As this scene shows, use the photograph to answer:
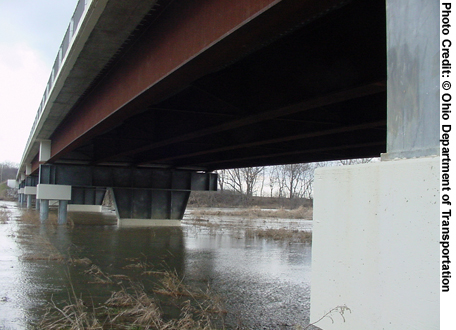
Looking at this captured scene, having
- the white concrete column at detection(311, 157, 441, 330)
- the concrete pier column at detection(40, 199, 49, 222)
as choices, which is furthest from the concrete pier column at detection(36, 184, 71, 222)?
the white concrete column at detection(311, 157, 441, 330)

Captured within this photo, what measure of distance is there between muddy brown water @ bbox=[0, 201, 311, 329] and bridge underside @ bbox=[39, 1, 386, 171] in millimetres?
3854

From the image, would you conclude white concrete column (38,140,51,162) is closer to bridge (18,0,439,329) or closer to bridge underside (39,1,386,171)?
bridge (18,0,439,329)

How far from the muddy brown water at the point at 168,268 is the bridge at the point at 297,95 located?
2299 millimetres

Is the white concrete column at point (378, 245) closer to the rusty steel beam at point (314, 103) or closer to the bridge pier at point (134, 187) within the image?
the rusty steel beam at point (314, 103)

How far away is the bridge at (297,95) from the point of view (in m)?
2.74

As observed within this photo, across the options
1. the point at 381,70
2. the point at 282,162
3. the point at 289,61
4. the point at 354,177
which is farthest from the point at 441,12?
the point at 282,162

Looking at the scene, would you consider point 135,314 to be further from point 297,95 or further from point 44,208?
point 44,208

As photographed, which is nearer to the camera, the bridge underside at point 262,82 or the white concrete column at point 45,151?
the bridge underside at point 262,82

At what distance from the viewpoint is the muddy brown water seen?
8188 mm

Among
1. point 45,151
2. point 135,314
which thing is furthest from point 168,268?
point 45,151

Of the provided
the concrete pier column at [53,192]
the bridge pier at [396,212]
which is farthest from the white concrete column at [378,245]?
the concrete pier column at [53,192]

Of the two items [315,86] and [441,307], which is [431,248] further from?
[315,86]

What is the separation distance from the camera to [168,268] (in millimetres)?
12852

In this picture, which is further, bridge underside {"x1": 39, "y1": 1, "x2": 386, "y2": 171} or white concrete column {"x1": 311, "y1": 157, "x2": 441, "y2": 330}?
bridge underside {"x1": 39, "y1": 1, "x2": 386, "y2": 171}
